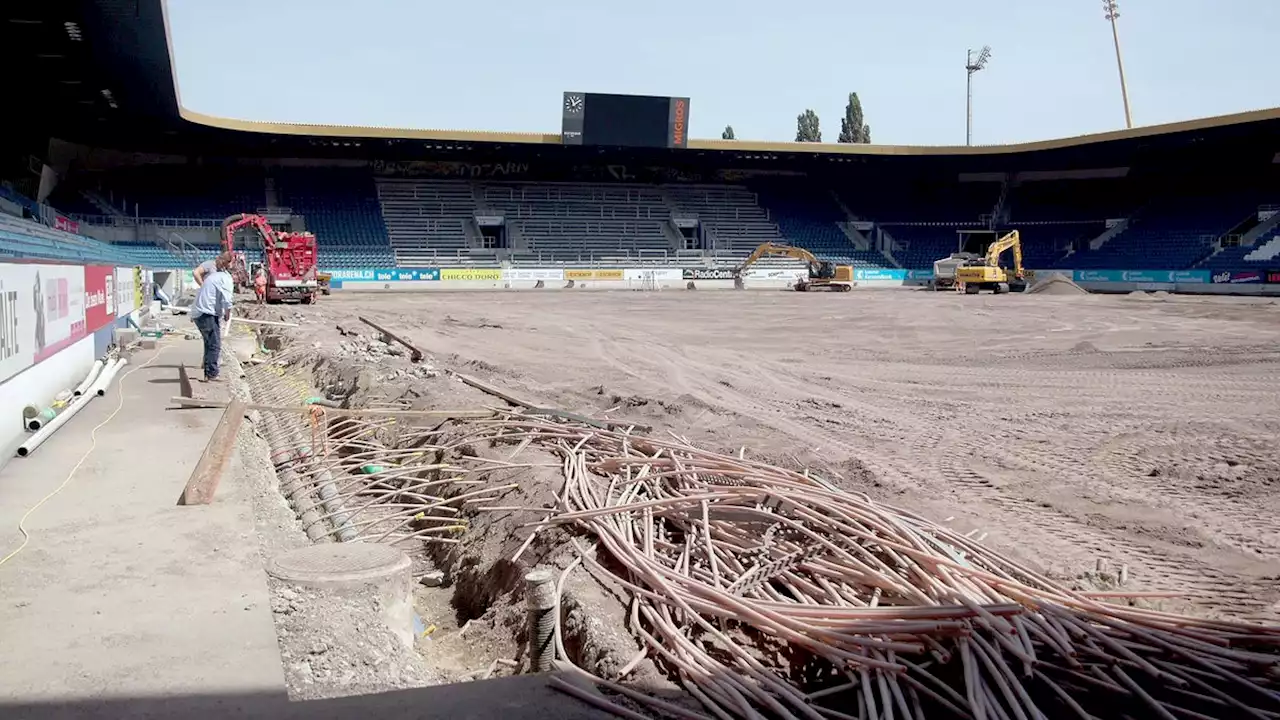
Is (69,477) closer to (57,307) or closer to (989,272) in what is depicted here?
(57,307)

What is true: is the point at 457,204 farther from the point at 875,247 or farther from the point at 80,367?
the point at 80,367

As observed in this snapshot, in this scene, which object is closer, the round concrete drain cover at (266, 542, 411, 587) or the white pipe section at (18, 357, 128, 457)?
the round concrete drain cover at (266, 542, 411, 587)

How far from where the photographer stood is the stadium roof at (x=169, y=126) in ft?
82.2

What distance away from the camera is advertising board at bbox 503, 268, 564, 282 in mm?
47969

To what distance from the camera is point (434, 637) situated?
5.15m

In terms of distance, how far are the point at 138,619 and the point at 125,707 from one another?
36.1 inches

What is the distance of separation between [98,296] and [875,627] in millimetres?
11753

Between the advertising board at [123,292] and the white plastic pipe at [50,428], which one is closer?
the white plastic pipe at [50,428]

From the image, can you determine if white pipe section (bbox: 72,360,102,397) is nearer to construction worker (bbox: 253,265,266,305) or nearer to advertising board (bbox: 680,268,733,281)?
construction worker (bbox: 253,265,266,305)

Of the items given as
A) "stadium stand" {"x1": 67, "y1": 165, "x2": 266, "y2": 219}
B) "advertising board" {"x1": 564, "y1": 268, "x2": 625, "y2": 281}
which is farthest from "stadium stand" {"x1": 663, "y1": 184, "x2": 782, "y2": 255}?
"stadium stand" {"x1": 67, "y1": 165, "x2": 266, "y2": 219}

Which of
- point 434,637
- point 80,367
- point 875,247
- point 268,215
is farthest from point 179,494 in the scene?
point 875,247

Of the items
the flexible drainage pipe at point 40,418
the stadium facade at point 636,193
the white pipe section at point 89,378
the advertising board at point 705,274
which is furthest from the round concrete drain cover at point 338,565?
the advertising board at point 705,274

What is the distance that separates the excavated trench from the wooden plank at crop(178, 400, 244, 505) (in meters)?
0.63

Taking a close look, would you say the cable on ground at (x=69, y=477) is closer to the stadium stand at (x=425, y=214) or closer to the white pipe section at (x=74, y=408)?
the white pipe section at (x=74, y=408)
